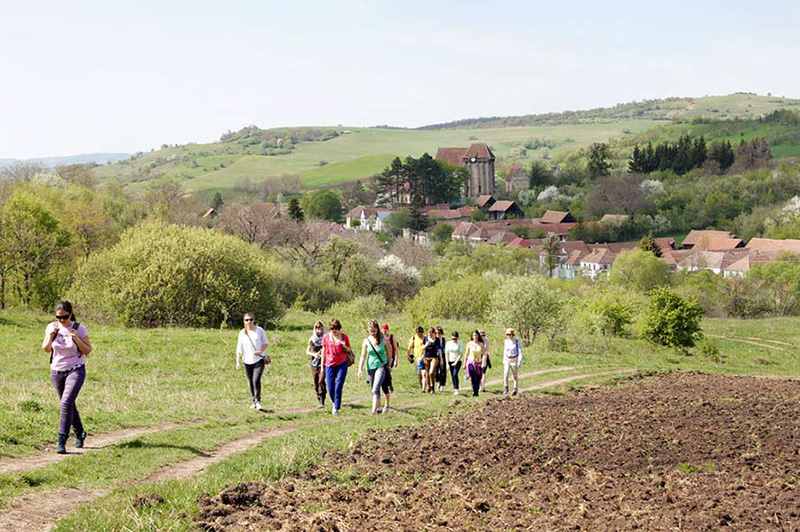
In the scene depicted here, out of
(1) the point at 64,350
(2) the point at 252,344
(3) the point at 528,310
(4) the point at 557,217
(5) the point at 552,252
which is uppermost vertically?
(1) the point at 64,350

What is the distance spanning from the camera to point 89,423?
540 inches

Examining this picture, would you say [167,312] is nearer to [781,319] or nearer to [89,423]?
[89,423]

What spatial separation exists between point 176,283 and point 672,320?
24875 millimetres

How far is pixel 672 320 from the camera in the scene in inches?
1670

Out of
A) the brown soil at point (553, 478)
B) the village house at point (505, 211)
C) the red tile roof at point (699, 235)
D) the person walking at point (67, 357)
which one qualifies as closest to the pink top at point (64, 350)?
the person walking at point (67, 357)

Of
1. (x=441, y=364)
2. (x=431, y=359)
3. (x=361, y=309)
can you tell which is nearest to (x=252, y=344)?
(x=431, y=359)

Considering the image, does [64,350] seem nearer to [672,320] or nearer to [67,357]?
[67,357]

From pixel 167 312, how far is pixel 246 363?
23.5 m

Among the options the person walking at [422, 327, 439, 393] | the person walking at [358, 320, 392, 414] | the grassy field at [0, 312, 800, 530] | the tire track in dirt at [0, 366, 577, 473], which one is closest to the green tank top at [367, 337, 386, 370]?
the person walking at [358, 320, 392, 414]

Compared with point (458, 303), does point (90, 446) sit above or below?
above

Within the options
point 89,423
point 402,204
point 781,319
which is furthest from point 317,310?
point 402,204

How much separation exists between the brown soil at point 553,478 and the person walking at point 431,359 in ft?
17.5

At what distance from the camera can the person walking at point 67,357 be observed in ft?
38.4

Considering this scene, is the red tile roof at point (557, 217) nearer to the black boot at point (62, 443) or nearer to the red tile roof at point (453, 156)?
the red tile roof at point (453, 156)
